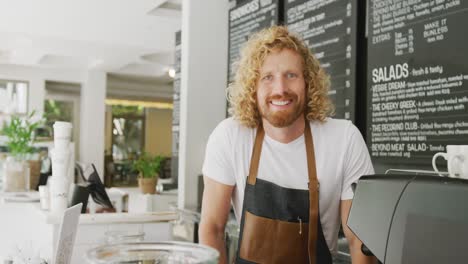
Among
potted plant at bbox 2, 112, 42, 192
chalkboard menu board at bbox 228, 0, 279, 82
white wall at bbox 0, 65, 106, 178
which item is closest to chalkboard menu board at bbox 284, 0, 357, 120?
chalkboard menu board at bbox 228, 0, 279, 82

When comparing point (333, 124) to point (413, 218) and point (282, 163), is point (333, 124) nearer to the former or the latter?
point (282, 163)

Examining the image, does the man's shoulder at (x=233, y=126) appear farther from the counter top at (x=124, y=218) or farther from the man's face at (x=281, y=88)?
the counter top at (x=124, y=218)

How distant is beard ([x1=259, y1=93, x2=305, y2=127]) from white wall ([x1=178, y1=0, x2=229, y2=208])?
1771 mm

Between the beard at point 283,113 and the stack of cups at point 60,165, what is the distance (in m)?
0.67

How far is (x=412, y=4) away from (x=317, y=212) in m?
1.06

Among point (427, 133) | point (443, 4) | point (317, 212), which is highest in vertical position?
point (443, 4)

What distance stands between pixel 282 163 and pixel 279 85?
0.83 ft

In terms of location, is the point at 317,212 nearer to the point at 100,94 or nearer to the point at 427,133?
the point at 427,133

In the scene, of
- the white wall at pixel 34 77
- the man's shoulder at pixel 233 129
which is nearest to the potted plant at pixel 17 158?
the man's shoulder at pixel 233 129

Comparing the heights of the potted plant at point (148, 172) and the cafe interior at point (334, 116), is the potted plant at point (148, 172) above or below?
below

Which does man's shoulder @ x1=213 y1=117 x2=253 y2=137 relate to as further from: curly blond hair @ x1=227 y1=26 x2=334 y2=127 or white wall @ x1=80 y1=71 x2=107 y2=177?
white wall @ x1=80 y1=71 x2=107 y2=177

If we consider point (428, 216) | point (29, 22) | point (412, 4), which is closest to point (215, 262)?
point (428, 216)

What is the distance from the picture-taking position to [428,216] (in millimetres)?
778

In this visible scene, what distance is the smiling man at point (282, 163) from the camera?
1.58 meters
